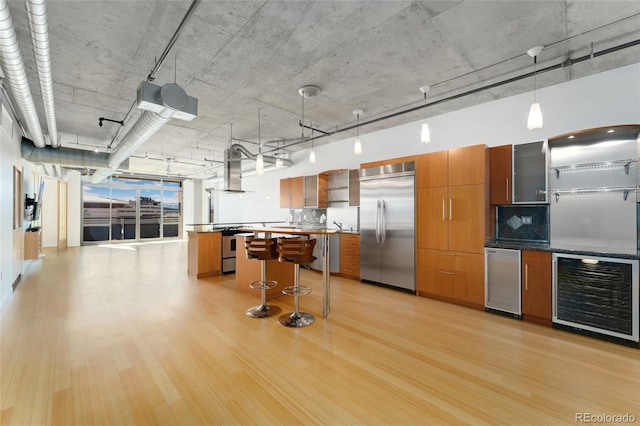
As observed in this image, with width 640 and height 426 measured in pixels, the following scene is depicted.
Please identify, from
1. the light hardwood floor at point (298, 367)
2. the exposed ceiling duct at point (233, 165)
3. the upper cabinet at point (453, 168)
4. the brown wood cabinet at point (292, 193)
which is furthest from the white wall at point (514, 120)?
the light hardwood floor at point (298, 367)

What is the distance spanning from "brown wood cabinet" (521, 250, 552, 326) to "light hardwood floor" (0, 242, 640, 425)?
→ 0.18 metres

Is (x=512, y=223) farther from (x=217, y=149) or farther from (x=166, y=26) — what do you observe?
(x=217, y=149)

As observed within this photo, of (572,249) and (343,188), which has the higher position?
(343,188)

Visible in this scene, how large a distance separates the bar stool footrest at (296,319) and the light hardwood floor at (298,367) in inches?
4.4

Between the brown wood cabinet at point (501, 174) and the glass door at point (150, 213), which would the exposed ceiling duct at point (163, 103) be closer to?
the brown wood cabinet at point (501, 174)

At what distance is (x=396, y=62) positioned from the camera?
3252 millimetres

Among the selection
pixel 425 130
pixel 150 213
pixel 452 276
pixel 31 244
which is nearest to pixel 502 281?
pixel 452 276

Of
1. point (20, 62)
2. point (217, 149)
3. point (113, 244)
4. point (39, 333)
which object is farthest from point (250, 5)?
point (113, 244)

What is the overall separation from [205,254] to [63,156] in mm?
4336

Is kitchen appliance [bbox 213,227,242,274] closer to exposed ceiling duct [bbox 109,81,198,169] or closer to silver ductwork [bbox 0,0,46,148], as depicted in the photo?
exposed ceiling duct [bbox 109,81,198,169]

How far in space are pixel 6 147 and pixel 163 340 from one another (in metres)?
4.28

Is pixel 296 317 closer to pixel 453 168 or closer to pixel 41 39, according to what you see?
pixel 453 168

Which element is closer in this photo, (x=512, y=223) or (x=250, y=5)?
(x=250, y=5)

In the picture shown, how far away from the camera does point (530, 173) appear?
387cm
